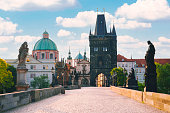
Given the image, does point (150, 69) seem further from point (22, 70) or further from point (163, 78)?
point (163, 78)

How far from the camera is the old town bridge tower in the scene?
107 metres

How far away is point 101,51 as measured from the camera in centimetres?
10806

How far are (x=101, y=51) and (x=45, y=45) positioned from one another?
26094 millimetres

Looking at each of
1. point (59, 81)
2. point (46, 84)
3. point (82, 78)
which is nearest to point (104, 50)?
point (82, 78)

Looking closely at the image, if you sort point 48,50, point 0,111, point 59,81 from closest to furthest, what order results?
1. point 0,111
2. point 59,81
3. point 48,50

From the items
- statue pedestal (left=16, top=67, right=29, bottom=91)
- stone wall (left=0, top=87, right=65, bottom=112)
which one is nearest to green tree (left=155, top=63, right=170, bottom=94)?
stone wall (left=0, top=87, right=65, bottom=112)

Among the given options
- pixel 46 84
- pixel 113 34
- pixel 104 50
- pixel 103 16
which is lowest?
pixel 46 84

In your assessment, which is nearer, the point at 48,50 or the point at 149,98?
the point at 149,98

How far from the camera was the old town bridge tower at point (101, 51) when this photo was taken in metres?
107

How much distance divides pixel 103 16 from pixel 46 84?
38.6 metres

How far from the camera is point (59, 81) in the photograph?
4147cm

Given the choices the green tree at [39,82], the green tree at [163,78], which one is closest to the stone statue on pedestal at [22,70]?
the green tree at [163,78]

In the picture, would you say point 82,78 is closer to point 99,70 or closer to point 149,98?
point 99,70

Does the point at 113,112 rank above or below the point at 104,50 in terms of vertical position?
below
